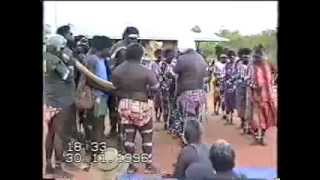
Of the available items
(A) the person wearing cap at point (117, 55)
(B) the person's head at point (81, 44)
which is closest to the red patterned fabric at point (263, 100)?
(A) the person wearing cap at point (117, 55)

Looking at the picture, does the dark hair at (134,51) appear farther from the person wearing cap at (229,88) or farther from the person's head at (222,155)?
the person's head at (222,155)

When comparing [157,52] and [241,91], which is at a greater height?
[157,52]

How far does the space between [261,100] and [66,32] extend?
1.00 meters

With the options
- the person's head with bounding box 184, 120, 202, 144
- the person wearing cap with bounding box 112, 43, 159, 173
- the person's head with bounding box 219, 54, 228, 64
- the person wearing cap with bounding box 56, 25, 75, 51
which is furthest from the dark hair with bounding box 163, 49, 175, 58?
the person wearing cap with bounding box 56, 25, 75, 51

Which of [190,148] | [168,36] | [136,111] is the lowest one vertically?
[190,148]

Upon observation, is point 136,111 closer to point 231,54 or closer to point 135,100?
point 135,100

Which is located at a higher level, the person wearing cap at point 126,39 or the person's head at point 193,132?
the person wearing cap at point 126,39

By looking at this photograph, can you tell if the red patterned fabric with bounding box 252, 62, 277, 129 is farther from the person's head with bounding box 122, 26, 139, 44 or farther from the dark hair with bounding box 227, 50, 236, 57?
the person's head with bounding box 122, 26, 139, 44

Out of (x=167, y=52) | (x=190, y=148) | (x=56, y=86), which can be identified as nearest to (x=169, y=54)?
(x=167, y=52)

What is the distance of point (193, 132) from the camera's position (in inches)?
146

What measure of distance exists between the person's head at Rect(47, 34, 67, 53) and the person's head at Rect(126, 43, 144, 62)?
1.02ft

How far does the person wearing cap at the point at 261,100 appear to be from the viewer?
3.68 metres

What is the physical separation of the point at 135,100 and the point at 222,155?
500 millimetres
